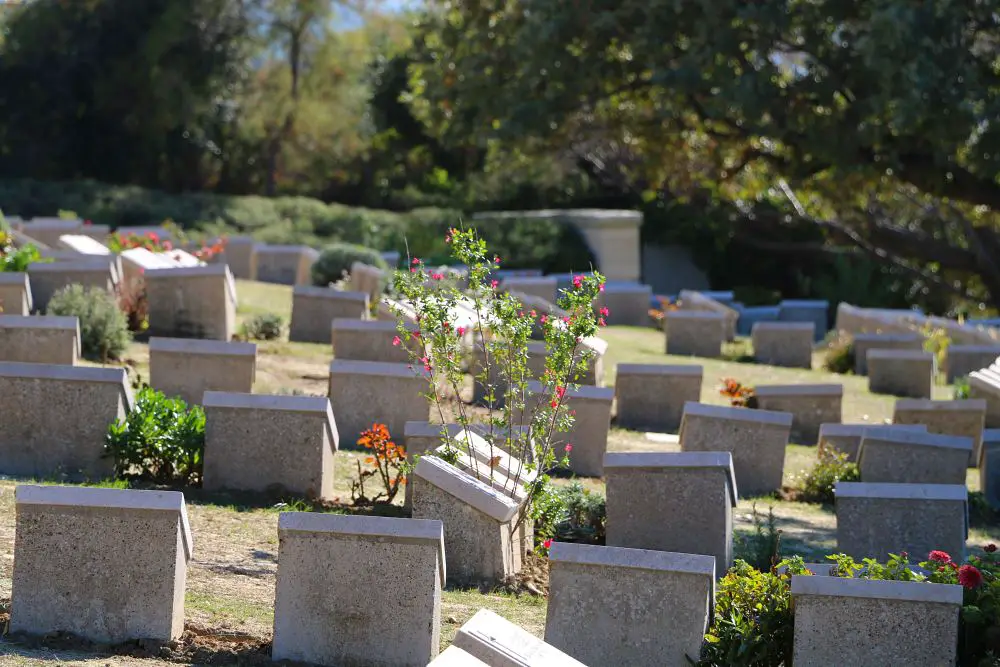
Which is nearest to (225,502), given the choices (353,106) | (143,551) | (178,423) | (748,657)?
(178,423)

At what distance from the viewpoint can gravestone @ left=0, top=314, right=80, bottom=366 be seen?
10641 mm

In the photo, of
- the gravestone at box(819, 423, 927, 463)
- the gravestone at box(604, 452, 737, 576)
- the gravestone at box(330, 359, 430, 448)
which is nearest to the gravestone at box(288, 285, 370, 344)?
the gravestone at box(330, 359, 430, 448)

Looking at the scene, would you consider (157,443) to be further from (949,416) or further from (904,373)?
(904,373)

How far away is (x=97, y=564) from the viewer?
6.11 metres

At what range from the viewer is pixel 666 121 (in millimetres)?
16672

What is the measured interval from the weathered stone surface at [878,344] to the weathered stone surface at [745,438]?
666 cm

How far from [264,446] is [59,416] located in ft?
4.34

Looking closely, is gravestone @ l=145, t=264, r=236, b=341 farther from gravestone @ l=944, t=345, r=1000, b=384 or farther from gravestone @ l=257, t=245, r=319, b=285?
gravestone @ l=944, t=345, r=1000, b=384

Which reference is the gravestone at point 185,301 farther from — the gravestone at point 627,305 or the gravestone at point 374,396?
the gravestone at point 627,305

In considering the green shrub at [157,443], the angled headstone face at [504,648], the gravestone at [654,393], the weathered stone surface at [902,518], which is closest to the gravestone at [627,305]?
the gravestone at [654,393]

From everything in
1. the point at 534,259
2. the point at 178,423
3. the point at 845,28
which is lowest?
the point at 178,423

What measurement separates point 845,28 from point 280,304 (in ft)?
25.3

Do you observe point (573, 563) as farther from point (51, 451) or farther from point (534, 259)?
point (534, 259)

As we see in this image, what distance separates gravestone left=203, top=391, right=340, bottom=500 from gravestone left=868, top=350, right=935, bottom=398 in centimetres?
880
